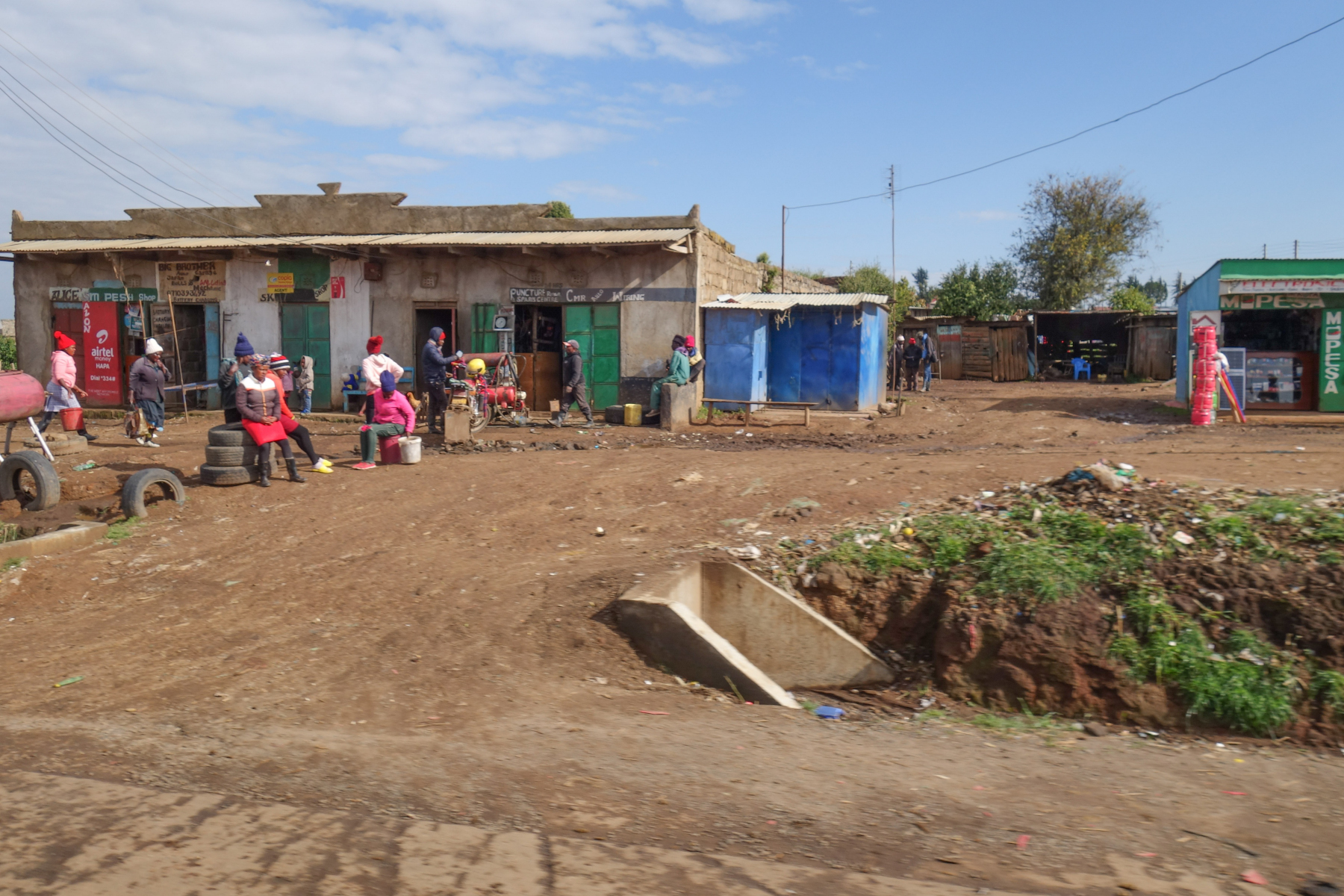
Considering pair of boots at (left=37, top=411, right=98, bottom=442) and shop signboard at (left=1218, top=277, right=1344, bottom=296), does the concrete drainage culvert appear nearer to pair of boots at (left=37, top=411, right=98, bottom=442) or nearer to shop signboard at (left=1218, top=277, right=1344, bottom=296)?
pair of boots at (left=37, top=411, right=98, bottom=442)

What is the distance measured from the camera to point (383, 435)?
11648 millimetres

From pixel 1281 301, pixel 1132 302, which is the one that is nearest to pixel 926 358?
pixel 1281 301

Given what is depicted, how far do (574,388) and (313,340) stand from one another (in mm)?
6105

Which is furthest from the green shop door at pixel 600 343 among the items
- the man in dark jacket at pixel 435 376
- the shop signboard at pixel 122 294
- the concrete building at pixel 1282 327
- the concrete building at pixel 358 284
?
the concrete building at pixel 1282 327

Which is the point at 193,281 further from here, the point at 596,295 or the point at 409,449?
the point at 409,449

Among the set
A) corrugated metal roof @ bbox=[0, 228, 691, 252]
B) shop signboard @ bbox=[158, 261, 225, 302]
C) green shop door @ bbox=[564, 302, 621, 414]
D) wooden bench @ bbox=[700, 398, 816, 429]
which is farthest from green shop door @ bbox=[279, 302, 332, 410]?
wooden bench @ bbox=[700, 398, 816, 429]

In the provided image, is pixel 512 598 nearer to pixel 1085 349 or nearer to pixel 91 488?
pixel 91 488

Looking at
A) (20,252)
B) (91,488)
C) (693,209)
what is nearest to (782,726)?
(91,488)

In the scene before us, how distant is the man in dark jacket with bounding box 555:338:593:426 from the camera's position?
51.7 ft

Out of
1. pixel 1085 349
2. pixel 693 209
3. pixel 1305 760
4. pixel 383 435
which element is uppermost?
pixel 693 209

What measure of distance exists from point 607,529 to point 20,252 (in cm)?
1716

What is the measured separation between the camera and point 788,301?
17797 mm

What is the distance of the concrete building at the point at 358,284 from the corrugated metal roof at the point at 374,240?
6 centimetres

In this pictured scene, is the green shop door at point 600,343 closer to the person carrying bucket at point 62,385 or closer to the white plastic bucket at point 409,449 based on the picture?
the white plastic bucket at point 409,449
